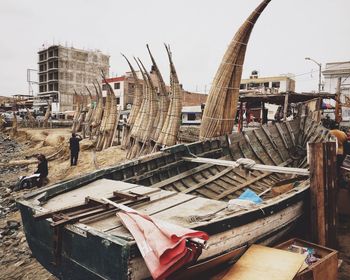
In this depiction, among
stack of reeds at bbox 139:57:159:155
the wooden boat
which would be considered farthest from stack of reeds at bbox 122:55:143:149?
the wooden boat

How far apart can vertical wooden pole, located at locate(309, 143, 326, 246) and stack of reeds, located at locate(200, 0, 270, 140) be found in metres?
4.15

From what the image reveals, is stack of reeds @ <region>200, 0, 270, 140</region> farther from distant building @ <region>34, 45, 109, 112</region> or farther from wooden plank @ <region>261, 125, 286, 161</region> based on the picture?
distant building @ <region>34, 45, 109, 112</region>

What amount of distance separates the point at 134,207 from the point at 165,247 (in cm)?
139

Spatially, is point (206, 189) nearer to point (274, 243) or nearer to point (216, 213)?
point (274, 243)

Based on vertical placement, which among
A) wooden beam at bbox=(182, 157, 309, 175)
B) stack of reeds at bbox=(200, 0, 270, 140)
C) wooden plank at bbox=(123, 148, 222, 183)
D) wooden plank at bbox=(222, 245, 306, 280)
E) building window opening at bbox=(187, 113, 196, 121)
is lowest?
wooden plank at bbox=(222, 245, 306, 280)

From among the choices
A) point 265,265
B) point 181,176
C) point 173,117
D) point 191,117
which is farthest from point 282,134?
point 191,117

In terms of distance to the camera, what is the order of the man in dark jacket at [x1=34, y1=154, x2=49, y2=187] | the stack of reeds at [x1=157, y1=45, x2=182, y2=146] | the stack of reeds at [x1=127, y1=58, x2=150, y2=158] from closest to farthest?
the man in dark jacket at [x1=34, y1=154, x2=49, y2=187] < the stack of reeds at [x1=157, y1=45, x2=182, y2=146] < the stack of reeds at [x1=127, y1=58, x2=150, y2=158]

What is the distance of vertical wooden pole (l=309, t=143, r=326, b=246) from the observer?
195 inches

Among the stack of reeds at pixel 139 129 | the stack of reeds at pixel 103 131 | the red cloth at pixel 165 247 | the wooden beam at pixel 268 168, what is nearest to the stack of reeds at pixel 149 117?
the stack of reeds at pixel 139 129

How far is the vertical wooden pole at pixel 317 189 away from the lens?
16.3ft

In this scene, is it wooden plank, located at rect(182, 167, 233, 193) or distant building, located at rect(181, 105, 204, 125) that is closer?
wooden plank, located at rect(182, 167, 233, 193)

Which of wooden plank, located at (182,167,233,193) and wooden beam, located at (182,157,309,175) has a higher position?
wooden beam, located at (182,157,309,175)

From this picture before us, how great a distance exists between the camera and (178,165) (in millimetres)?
6934

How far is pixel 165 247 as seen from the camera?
260 cm
